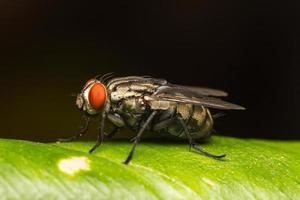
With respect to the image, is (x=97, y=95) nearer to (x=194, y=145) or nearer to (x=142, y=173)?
(x=194, y=145)

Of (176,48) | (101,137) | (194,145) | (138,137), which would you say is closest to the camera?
(101,137)

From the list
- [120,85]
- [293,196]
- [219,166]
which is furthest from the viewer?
[120,85]

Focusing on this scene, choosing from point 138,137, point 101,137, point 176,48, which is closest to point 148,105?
point 138,137

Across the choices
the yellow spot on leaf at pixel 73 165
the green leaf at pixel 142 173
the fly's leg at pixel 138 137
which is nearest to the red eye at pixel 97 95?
the fly's leg at pixel 138 137

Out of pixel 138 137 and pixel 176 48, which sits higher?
pixel 176 48

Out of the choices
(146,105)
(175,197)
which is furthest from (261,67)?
(175,197)

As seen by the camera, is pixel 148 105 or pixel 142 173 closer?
pixel 142 173

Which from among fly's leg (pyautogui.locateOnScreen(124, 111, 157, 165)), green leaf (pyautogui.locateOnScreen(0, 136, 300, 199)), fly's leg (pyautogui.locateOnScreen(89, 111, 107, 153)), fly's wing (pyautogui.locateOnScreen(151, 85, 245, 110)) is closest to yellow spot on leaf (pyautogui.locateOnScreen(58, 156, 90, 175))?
green leaf (pyautogui.locateOnScreen(0, 136, 300, 199))

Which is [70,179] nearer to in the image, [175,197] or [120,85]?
[175,197]

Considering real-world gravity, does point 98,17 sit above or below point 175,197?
above
